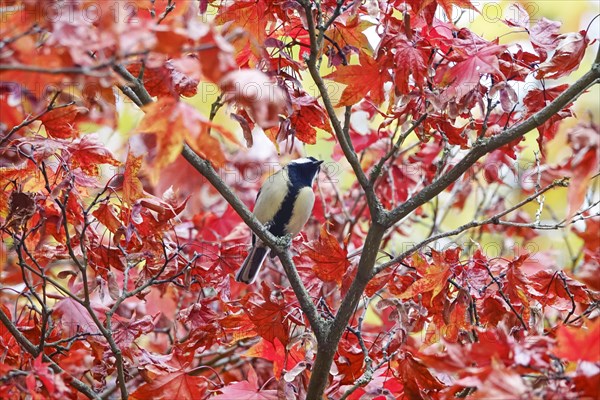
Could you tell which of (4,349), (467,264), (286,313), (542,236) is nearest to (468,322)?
(467,264)

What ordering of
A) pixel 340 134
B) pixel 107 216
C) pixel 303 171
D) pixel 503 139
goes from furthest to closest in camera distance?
pixel 303 171 → pixel 107 216 → pixel 340 134 → pixel 503 139

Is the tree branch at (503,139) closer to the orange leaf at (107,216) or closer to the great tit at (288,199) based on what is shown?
the orange leaf at (107,216)

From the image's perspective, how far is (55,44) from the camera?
1.39 m

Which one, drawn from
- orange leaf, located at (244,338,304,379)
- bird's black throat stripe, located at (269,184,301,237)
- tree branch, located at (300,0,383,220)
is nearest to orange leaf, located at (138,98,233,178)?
tree branch, located at (300,0,383,220)

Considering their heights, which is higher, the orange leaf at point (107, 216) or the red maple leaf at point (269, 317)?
the orange leaf at point (107, 216)

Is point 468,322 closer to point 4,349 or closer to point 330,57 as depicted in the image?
point 330,57

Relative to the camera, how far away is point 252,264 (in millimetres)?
3332

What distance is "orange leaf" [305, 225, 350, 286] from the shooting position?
2.22 metres

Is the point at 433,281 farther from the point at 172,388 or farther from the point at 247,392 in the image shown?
the point at 172,388

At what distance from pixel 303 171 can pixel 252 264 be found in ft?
2.03

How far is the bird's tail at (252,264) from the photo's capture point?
Result: 3.21 meters

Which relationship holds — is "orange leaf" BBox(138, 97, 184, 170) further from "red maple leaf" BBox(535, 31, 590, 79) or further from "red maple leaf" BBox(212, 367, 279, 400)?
"red maple leaf" BBox(535, 31, 590, 79)

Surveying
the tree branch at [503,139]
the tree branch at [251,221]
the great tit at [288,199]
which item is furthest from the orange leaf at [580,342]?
the great tit at [288,199]

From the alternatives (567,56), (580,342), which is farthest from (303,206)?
(580,342)
